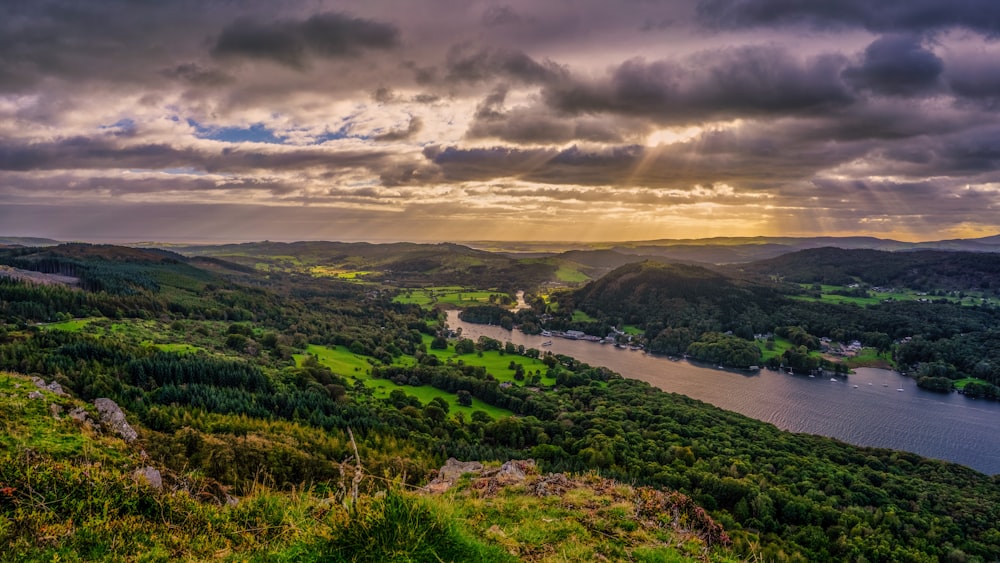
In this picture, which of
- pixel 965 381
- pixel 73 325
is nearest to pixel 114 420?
pixel 73 325

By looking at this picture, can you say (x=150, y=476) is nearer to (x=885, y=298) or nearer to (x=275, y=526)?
(x=275, y=526)

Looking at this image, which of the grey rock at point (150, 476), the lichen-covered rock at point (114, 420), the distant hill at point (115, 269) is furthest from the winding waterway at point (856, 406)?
the distant hill at point (115, 269)

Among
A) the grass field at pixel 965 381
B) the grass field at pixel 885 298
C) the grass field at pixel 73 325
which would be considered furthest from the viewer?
the grass field at pixel 885 298

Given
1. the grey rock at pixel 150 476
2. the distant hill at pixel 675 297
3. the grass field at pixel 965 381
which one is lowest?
the grass field at pixel 965 381

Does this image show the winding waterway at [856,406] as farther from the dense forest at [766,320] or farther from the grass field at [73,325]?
the grass field at [73,325]

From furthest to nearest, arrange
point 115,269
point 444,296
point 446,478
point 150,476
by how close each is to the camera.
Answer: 1. point 444,296
2. point 115,269
3. point 446,478
4. point 150,476

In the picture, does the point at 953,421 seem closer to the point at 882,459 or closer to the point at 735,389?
the point at 735,389
